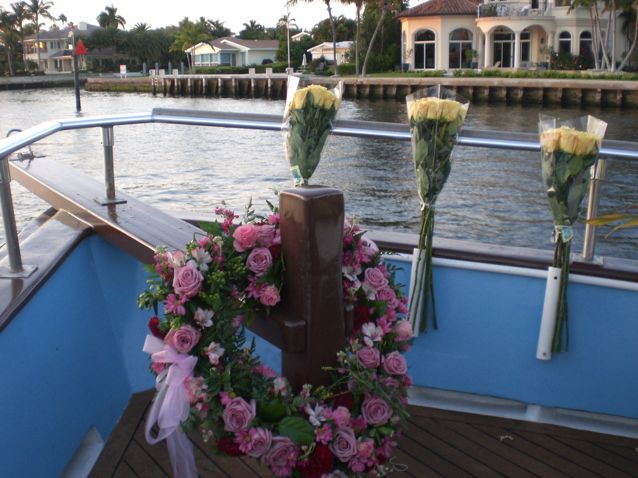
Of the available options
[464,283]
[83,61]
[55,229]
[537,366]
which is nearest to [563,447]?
[537,366]

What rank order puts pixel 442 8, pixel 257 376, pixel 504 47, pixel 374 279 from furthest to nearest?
pixel 442 8, pixel 504 47, pixel 374 279, pixel 257 376

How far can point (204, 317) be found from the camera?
1894mm

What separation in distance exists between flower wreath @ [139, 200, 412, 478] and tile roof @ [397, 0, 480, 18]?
42932 mm

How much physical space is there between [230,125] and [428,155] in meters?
0.75

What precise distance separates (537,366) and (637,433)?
403 mm

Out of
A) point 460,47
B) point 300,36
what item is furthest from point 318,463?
point 300,36

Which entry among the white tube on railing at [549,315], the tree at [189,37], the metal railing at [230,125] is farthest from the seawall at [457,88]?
the white tube on railing at [549,315]

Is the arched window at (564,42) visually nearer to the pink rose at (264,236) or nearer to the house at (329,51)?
the house at (329,51)

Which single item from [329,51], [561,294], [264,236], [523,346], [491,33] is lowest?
[523,346]

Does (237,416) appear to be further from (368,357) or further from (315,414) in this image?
(368,357)

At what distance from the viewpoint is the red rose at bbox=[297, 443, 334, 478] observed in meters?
1.83

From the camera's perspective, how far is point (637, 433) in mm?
2777

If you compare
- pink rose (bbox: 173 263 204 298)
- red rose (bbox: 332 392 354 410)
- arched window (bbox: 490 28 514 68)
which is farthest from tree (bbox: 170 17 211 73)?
red rose (bbox: 332 392 354 410)

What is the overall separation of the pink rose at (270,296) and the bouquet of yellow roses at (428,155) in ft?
3.41
